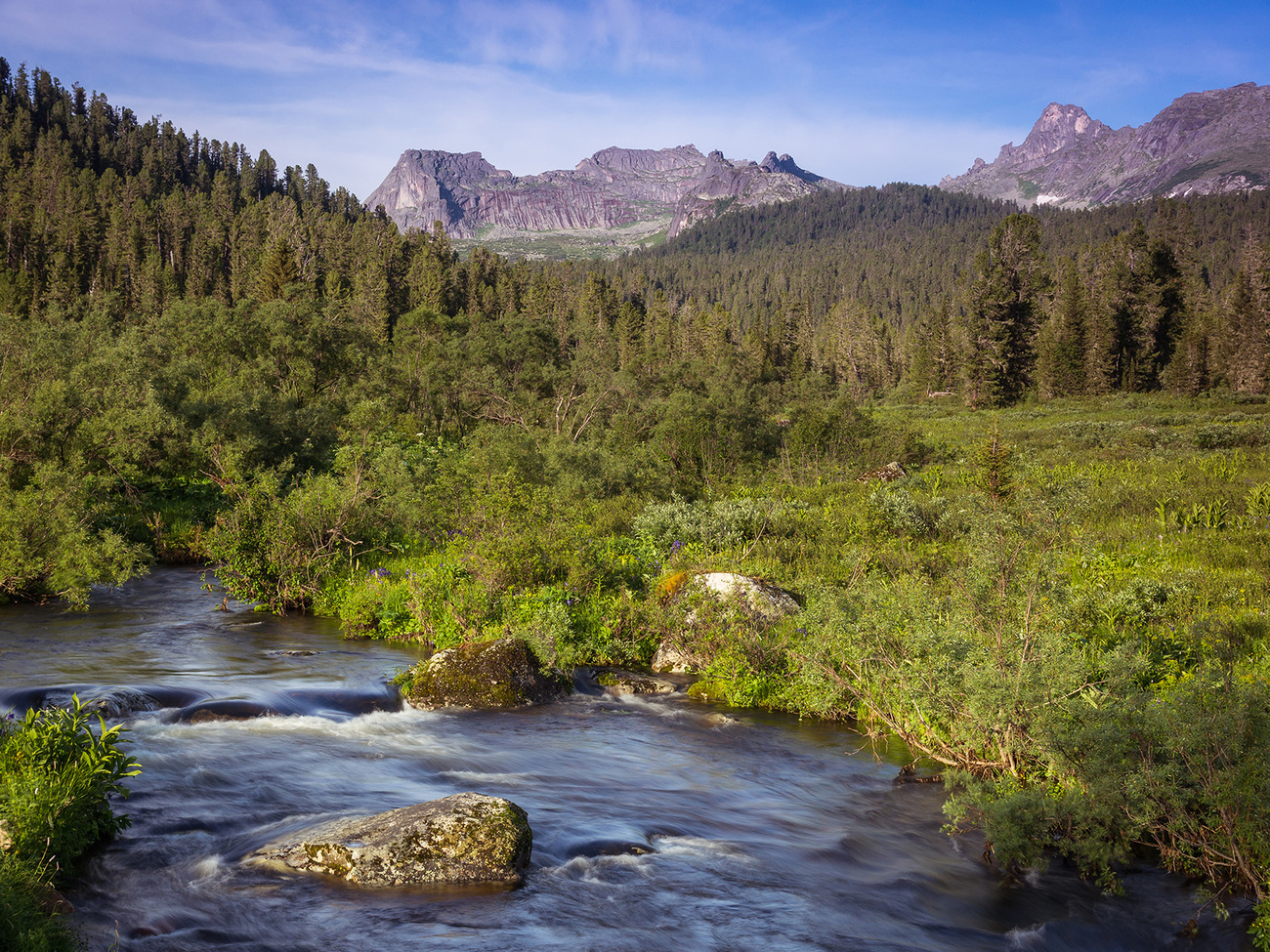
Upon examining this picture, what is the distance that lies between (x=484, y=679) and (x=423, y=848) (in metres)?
4.78

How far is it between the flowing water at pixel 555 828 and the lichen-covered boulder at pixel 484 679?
0.28m

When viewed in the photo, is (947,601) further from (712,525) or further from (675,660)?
(712,525)

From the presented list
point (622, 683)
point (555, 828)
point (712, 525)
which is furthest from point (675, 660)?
point (555, 828)

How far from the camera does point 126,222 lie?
4422 inches

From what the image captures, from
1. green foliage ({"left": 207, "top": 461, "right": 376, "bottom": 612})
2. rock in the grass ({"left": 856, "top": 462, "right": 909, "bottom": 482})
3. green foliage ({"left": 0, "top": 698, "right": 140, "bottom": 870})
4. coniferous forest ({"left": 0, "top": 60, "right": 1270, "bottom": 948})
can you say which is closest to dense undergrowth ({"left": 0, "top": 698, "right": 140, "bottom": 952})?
green foliage ({"left": 0, "top": 698, "right": 140, "bottom": 870})

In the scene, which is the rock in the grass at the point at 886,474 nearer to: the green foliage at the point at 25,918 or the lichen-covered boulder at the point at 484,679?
the lichen-covered boulder at the point at 484,679

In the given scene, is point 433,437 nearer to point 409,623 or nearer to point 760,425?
point 760,425

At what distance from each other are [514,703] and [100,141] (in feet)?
637

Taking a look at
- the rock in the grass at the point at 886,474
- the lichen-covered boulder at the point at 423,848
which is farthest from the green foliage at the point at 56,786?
the rock in the grass at the point at 886,474

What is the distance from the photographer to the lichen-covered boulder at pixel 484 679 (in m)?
10.8

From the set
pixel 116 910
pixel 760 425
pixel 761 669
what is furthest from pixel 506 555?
pixel 760 425

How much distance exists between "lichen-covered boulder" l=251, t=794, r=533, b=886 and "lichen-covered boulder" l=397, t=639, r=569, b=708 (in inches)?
160

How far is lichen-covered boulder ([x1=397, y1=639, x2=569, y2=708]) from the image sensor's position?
35.4 ft

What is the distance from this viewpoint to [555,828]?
24.2 feet
